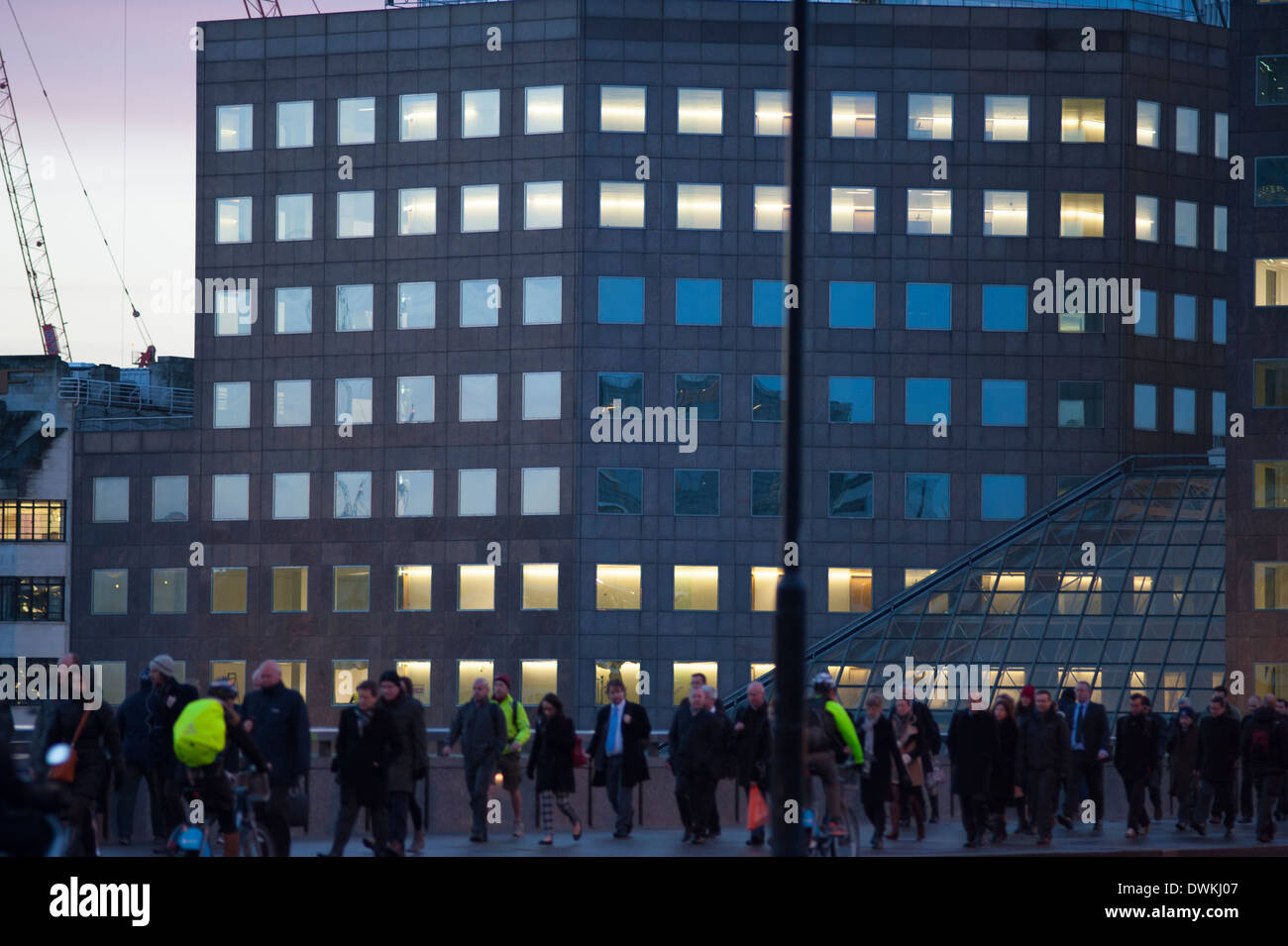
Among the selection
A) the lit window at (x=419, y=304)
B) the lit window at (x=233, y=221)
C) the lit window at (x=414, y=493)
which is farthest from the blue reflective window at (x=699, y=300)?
the lit window at (x=233, y=221)

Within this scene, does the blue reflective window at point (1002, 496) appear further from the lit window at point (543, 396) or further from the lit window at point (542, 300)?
the lit window at point (542, 300)

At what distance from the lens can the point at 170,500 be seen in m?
71.9

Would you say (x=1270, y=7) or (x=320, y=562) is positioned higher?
(x=1270, y=7)

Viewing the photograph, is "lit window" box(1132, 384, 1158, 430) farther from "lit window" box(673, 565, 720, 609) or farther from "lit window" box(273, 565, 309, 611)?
"lit window" box(273, 565, 309, 611)

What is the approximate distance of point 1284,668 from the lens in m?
48.4

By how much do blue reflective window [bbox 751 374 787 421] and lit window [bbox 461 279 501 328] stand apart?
10.4m

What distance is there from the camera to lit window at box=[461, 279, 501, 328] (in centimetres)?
6869

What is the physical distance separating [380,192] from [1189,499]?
33.0 meters

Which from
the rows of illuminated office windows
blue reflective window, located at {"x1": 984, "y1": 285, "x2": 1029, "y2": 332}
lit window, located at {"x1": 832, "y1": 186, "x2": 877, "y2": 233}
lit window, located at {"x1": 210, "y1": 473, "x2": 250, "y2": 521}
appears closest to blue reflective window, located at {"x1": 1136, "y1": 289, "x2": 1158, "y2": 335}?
the rows of illuminated office windows

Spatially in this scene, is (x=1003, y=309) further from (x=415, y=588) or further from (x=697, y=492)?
(x=415, y=588)

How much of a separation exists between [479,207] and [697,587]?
17054 millimetres

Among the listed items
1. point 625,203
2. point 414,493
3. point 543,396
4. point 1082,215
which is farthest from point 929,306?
point 414,493
